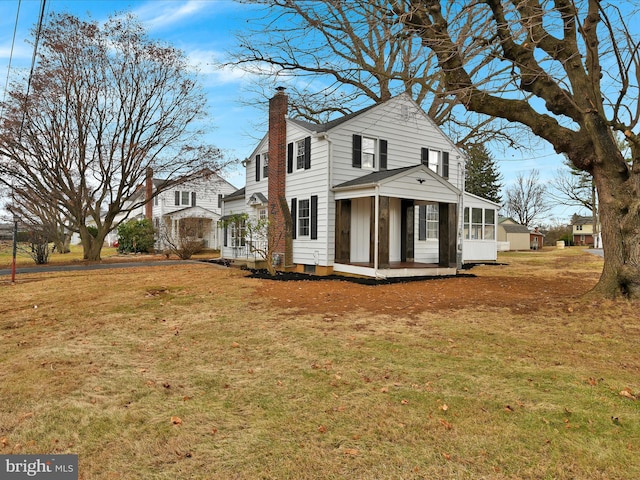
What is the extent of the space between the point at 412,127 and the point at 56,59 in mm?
17147

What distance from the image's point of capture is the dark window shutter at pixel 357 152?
14.2m

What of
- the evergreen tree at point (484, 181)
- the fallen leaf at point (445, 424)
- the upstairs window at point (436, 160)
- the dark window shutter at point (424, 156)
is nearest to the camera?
the fallen leaf at point (445, 424)

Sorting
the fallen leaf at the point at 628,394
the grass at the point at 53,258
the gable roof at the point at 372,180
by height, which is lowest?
the fallen leaf at the point at 628,394

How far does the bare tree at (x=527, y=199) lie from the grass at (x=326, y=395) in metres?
59.5

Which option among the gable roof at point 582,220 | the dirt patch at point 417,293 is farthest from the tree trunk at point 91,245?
the gable roof at point 582,220

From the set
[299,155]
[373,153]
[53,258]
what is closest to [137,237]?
[53,258]

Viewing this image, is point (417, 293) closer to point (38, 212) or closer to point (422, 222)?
point (422, 222)

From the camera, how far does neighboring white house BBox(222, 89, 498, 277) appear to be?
510 inches

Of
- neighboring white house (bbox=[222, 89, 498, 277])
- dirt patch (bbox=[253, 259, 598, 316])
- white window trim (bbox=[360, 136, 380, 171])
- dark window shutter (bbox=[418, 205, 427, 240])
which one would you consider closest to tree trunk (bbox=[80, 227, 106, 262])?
neighboring white house (bbox=[222, 89, 498, 277])

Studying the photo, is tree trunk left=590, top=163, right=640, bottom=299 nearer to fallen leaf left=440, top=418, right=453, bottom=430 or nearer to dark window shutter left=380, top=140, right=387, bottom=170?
fallen leaf left=440, top=418, right=453, bottom=430

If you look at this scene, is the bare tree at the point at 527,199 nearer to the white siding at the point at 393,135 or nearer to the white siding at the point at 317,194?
the white siding at the point at 393,135

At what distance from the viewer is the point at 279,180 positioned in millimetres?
15789

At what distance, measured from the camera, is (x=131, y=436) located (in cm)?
301

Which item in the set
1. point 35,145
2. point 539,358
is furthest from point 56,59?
point 539,358
